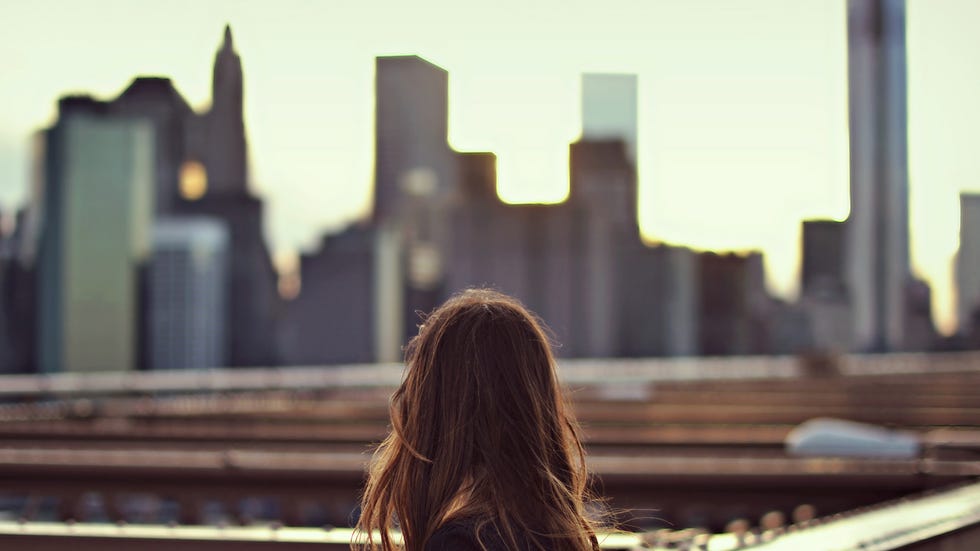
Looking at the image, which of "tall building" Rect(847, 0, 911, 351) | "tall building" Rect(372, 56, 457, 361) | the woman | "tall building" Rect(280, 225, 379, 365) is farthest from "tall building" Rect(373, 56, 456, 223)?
the woman

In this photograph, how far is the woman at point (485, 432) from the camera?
6.00ft

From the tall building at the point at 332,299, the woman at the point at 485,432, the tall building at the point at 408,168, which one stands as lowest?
the tall building at the point at 332,299

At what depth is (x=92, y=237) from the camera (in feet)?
256

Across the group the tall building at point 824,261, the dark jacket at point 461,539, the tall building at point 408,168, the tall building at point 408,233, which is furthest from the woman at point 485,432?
the tall building at point 408,233

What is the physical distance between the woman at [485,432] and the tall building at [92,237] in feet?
232

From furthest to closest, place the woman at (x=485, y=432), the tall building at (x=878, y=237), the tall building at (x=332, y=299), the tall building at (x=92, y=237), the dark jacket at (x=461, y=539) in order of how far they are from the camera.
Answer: the tall building at (x=332, y=299) → the tall building at (x=92, y=237) → the tall building at (x=878, y=237) → the woman at (x=485, y=432) → the dark jacket at (x=461, y=539)

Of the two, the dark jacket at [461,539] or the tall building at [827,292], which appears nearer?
the dark jacket at [461,539]

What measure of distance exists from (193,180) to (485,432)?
283ft

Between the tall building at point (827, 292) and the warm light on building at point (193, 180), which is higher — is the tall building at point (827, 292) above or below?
below

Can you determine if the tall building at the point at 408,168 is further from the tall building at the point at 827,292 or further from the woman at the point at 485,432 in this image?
the woman at the point at 485,432

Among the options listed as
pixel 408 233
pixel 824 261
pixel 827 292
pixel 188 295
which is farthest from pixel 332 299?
pixel 824 261

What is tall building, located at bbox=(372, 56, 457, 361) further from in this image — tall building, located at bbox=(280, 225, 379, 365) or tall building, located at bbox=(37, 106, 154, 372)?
tall building, located at bbox=(37, 106, 154, 372)

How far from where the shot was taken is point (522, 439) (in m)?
1.85

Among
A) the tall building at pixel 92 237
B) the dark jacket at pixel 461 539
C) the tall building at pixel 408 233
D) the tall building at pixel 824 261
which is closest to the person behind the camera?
the dark jacket at pixel 461 539
